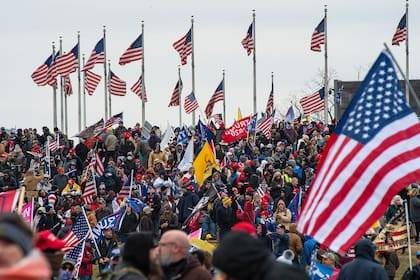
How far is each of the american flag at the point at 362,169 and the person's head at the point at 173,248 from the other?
0.94 m

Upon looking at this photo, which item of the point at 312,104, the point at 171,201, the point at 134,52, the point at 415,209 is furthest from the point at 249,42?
the point at 415,209

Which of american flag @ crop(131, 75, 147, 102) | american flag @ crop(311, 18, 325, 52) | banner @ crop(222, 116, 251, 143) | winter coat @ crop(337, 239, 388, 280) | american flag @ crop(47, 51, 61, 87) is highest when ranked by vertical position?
american flag @ crop(311, 18, 325, 52)

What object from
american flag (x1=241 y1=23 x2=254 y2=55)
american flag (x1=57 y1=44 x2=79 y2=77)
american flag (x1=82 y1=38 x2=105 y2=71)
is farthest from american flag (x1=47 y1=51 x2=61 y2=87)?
american flag (x1=241 y1=23 x2=254 y2=55)

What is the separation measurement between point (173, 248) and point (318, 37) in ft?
150

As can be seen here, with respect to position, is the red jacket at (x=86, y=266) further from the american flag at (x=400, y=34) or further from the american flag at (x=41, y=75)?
the american flag at (x=400, y=34)

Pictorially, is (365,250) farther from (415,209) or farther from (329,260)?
(415,209)

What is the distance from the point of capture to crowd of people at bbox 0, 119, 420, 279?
947cm

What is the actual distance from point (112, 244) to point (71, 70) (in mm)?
27053

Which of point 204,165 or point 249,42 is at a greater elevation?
point 249,42

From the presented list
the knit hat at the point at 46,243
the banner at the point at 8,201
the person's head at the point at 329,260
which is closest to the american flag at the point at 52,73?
the person's head at the point at 329,260

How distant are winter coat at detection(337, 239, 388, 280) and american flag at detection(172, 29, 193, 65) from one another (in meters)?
44.1

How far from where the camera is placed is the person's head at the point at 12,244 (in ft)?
19.9

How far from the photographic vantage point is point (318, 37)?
183 ft

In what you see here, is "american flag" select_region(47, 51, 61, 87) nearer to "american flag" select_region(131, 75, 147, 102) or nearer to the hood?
"american flag" select_region(131, 75, 147, 102)
